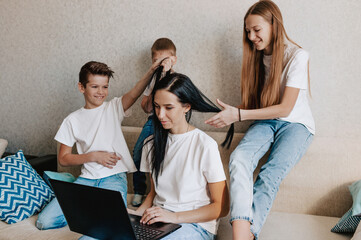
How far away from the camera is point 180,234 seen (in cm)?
139

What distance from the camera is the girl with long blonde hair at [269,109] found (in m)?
1.64

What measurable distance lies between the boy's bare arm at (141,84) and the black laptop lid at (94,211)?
28.7 inches

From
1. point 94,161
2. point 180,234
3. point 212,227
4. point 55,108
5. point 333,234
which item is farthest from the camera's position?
point 55,108

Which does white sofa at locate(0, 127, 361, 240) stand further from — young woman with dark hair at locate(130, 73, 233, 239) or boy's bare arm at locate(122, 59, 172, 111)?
boy's bare arm at locate(122, 59, 172, 111)

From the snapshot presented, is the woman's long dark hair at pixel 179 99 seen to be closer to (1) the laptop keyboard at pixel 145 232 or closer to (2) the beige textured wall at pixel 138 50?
(1) the laptop keyboard at pixel 145 232

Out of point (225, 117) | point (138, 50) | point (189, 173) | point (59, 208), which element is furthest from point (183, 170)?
point (138, 50)

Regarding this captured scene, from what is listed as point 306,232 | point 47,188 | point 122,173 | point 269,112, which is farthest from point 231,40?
point 47,188

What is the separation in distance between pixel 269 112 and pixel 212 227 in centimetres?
63

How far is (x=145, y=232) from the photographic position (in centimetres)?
135

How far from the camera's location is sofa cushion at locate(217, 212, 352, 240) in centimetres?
159

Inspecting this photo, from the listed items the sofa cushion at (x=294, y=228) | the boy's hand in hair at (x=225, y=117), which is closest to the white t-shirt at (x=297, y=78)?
the boy's hand in hair at (x=225, y=117)

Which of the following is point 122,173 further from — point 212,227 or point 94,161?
point 212,227

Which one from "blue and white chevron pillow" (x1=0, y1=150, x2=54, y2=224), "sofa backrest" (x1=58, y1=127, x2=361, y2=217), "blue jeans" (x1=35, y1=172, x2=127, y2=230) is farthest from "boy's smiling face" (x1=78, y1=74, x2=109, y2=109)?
"sofa backrest" (x1=58, y1=127, x2=361, y2=217)

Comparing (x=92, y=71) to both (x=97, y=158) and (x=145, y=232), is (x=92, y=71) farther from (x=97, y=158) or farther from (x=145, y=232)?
(x=145, y=232)
